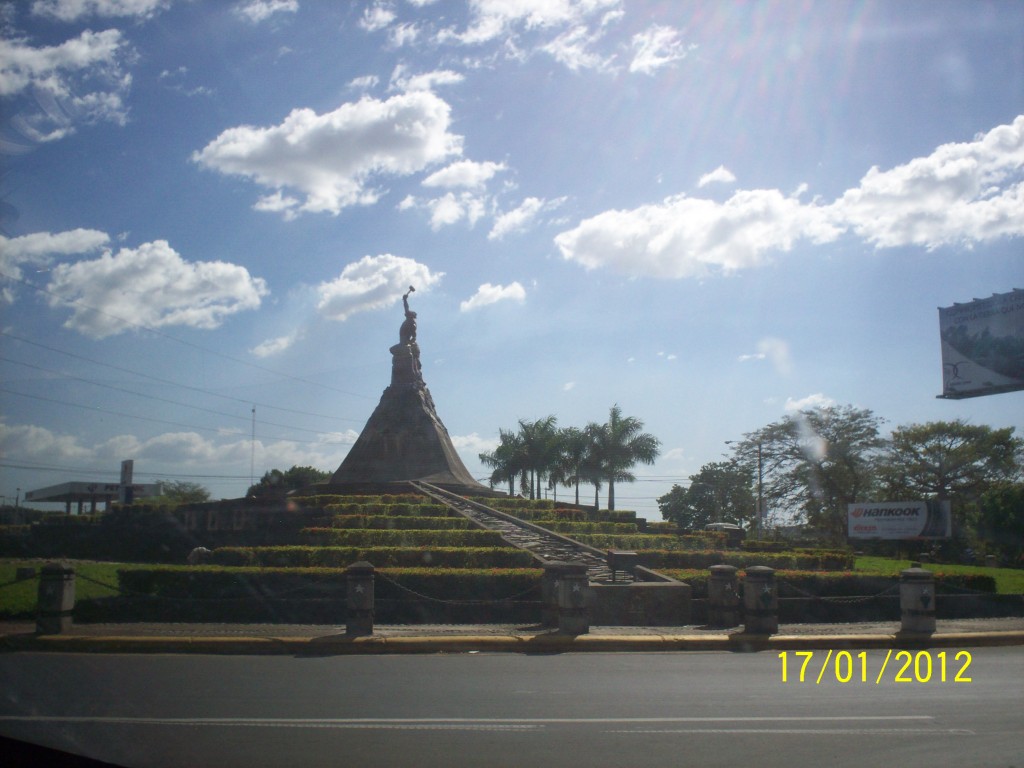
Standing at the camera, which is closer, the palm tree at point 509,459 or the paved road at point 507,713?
the paved road at point 507,713

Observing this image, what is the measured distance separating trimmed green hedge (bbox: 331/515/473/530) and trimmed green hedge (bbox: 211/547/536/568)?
4.58m

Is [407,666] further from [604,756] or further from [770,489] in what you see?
[770,489]

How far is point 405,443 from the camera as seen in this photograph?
41344 mm

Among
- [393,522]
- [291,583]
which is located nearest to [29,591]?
[291,583]

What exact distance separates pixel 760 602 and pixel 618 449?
3986cm

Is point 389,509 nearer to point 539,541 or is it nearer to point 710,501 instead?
point 539,541

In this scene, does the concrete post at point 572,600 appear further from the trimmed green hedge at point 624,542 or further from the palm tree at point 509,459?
the palm tree at point 509,459

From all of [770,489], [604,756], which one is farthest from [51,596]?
[770,489]

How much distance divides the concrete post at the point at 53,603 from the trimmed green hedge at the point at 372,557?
21.7ft

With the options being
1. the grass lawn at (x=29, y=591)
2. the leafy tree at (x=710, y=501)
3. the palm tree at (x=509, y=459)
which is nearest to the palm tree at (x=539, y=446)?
the palm tree at (x=509, y=459)

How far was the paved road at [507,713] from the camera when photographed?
6926 millimetres

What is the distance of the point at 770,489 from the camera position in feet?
171
